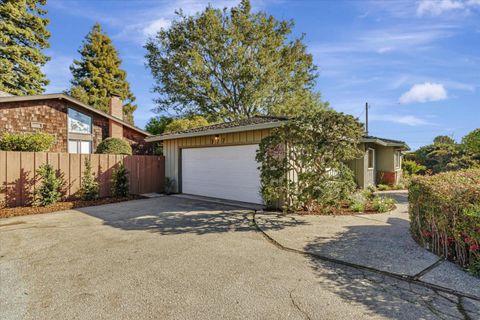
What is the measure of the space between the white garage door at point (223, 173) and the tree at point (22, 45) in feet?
58.5

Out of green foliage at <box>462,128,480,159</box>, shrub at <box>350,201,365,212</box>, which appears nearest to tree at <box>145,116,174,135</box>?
shrub at <box>350,201,365,212</box>

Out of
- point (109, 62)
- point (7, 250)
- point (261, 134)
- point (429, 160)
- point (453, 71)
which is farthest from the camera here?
point (109, 62)

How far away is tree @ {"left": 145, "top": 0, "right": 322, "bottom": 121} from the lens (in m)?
21.0

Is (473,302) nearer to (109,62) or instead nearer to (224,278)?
(224,278)

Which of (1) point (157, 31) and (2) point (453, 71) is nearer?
(2) point (453, 71)

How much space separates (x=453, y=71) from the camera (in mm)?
10156

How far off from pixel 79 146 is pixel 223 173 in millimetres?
9248

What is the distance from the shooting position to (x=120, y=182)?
10375 millimetres

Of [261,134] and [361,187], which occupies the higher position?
[261,134]

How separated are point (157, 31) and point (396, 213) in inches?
874

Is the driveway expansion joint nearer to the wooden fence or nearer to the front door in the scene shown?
the wooden fence

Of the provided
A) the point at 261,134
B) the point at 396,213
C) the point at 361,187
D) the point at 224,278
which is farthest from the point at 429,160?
the point at 224,278

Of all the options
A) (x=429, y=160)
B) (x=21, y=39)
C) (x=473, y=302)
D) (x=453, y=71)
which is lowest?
(x=473, y=302)

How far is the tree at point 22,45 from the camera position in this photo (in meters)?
20.2
